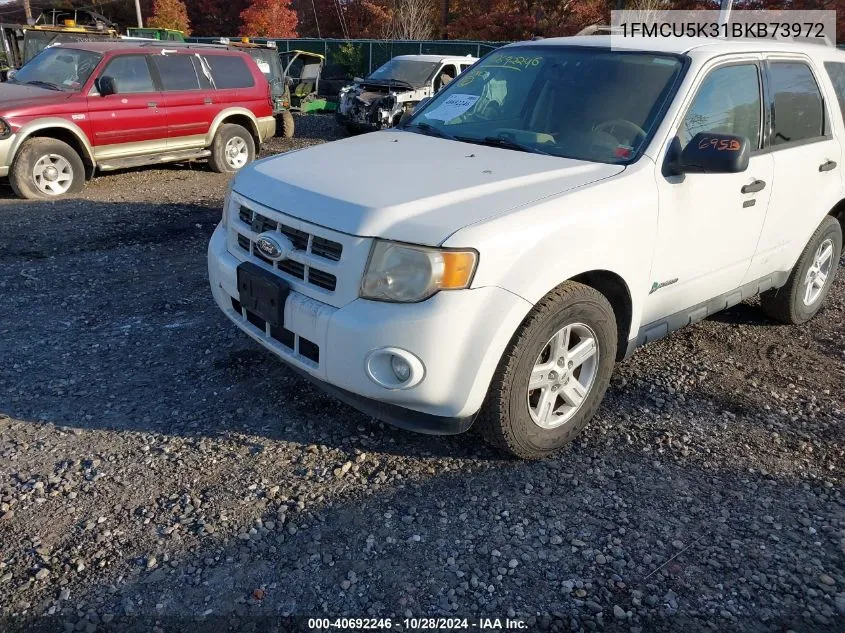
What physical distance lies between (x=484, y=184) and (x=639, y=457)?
158cm

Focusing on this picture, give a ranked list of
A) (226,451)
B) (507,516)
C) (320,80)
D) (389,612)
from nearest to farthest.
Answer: (389,612), (507,516), (226,451), (320,80)

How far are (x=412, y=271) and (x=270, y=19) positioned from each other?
123 feet

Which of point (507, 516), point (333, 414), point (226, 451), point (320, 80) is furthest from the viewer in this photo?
point (320, 80)

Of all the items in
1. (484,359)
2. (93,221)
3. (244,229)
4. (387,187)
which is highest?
(387,187)

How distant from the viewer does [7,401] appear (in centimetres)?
359

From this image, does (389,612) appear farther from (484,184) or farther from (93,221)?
(93,221)

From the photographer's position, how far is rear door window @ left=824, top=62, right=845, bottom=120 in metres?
4.60

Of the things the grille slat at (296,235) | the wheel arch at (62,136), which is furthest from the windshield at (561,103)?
the wheel arch at (62,136)

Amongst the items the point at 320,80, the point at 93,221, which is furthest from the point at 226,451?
the point at 320,80

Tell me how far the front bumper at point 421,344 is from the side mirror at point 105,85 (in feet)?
22.7

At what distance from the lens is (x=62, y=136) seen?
26.8ft

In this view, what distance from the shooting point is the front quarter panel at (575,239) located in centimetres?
263

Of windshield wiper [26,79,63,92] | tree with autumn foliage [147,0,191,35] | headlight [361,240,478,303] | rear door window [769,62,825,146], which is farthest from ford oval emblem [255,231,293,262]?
tree with autumn foliage [147,0,191,35]

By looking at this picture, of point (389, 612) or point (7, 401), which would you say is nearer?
point (389, 612)
